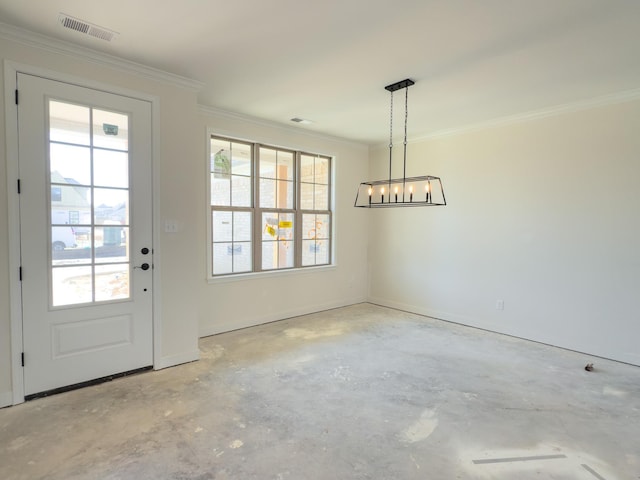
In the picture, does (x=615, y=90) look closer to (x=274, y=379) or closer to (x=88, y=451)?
(x=274, y=379)

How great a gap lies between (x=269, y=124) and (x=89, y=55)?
87.2 inches

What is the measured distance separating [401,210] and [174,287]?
360cm

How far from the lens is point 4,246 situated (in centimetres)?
256

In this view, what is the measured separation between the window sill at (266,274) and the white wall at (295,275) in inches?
0.6

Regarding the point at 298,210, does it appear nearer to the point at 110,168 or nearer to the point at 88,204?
the point at 110,168

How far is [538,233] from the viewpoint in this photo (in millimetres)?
4168

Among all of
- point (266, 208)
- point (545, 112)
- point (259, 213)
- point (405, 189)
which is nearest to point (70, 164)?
point (259, 213)

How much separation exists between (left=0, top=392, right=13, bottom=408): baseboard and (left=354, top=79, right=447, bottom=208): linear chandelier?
3.38 metres

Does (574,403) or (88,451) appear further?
(574,403)

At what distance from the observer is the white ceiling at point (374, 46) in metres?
2.21

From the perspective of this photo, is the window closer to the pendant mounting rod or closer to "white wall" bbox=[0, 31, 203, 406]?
"white wall" bbox=[0, 31, 203, 406]

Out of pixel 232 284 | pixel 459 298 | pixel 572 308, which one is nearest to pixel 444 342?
pixel 459 298

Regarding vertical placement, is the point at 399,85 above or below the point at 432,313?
above

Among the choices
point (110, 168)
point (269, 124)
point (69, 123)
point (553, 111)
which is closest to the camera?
point (69, 123)
